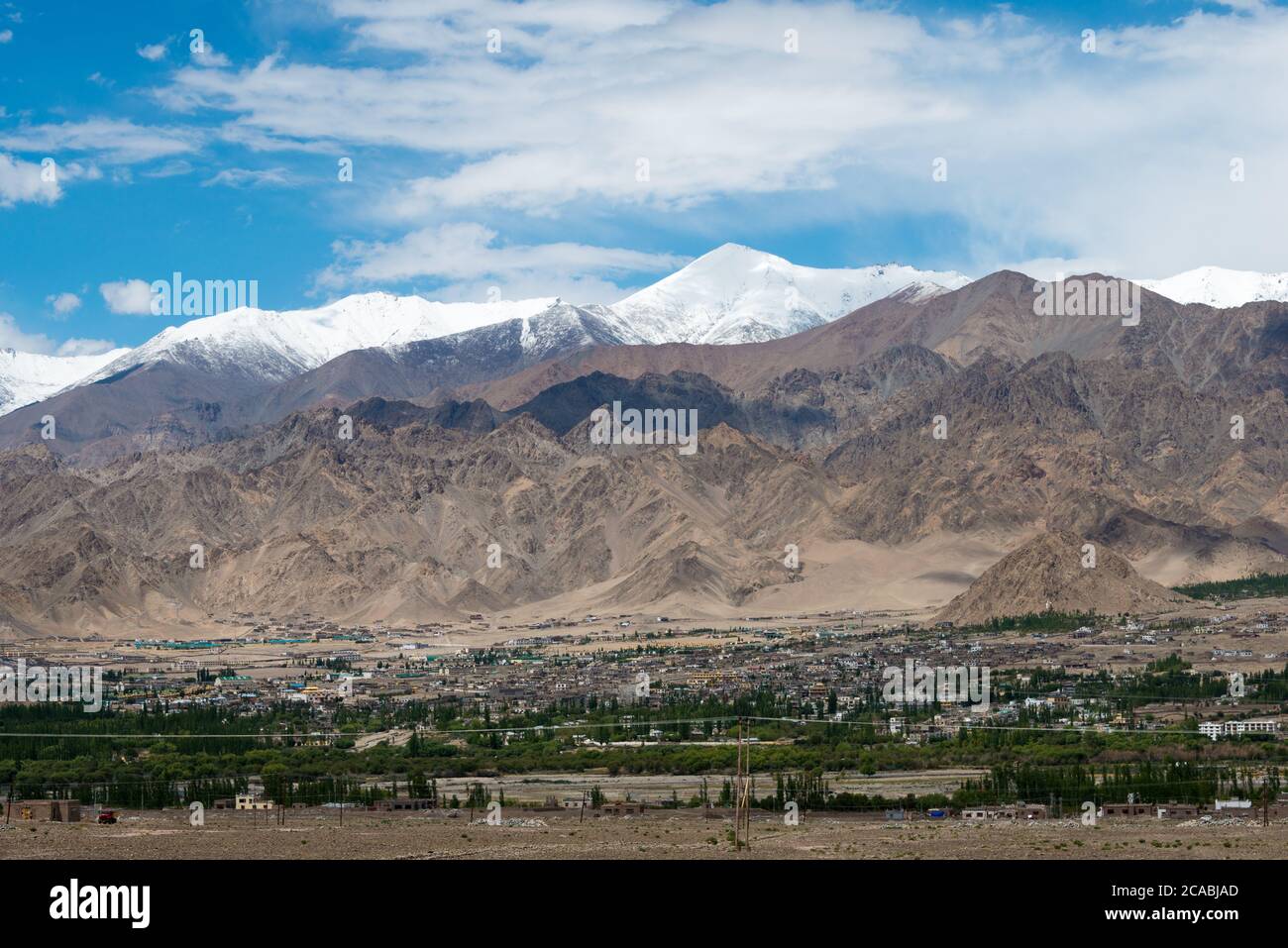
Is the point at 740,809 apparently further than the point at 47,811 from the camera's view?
No

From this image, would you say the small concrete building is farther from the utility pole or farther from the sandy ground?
the utility pole

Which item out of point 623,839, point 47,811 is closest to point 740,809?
point 623,839

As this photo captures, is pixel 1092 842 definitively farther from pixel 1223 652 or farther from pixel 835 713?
pixel 1223 652

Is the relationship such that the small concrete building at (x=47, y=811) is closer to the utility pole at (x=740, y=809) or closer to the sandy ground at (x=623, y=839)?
the sandy ground at (x=623, y=839)

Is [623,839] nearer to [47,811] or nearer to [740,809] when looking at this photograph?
[740,809]

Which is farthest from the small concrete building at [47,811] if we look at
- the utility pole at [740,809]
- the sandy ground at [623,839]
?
the utility pole at [740,809]

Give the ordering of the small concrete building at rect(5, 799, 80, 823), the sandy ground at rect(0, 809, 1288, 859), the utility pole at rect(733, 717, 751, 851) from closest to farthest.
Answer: the sandy ground at rect(0, 809, 1288, 859)
the utility pole at rect(733, 717, 751, 851)
the small concrete building at rect(5, 799, 80, 823)

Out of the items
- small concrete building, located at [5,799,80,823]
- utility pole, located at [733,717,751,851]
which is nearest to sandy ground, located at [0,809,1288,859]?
utility pole, located at [733,717,751,851]

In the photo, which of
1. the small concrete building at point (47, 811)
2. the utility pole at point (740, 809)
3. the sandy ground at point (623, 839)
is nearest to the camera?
the sandy ground at point (623, 839)
